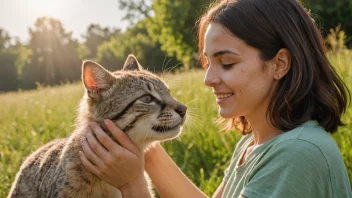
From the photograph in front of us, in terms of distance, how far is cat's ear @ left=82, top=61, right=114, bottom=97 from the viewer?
3.15 meters

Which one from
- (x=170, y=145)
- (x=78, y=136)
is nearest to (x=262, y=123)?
(x=78, y=136)

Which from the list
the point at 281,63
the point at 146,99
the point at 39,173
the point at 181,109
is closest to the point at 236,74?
the point at 281,63

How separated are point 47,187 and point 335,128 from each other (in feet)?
6.75

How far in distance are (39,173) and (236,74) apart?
6.34 feet

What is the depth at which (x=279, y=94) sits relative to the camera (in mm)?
2646

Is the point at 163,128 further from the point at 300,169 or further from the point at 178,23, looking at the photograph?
the point at 178,23

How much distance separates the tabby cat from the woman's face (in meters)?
0.58

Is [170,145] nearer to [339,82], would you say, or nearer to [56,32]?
[339,82]

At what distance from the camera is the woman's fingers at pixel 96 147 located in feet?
9.73

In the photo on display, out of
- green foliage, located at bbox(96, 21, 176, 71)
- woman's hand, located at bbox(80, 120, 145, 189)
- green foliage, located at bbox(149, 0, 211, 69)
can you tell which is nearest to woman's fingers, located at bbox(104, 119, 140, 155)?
woman's hand, located at bbox(80, 120, 145, 189)

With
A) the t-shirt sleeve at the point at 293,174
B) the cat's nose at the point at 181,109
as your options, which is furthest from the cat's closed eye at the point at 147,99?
the t-shirt sleeve at the point at 293,174

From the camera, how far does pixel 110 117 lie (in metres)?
3.20

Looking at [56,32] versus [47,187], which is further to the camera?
Result: [56,32]

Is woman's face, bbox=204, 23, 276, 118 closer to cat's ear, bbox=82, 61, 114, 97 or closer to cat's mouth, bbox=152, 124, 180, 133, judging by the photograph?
cat's mouth, bbox=152, 124, 180, 133
